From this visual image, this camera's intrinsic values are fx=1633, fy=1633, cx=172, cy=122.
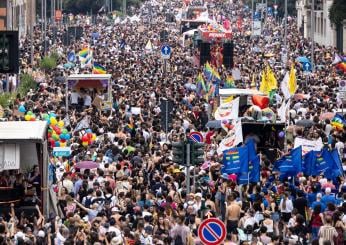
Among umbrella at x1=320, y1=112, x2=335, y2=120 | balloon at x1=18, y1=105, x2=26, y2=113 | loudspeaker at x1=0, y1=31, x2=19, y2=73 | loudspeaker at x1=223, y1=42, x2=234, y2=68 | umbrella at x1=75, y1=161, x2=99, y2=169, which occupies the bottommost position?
umbrella at x1=75, y1=161, x2=99, y2=169

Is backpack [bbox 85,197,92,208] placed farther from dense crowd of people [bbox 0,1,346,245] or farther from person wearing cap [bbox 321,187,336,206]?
person wearing cap [bbox 321,187,336,206]

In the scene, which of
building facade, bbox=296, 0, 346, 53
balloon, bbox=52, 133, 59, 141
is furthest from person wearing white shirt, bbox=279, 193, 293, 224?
building facade, bbox=296, 0, 346, 53

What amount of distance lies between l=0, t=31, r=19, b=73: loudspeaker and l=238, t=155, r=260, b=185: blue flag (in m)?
5.05

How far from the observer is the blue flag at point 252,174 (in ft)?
89.4

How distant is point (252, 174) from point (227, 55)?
37.5 meters

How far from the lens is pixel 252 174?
2731 cm

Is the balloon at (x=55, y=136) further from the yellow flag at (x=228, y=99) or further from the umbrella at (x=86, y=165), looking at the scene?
the umbrella at (x=86, y=165)

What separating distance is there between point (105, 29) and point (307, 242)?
9167 cm

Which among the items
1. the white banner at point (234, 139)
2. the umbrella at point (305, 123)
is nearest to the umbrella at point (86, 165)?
the white banner at point (234, 139)

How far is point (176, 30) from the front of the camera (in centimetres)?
11350

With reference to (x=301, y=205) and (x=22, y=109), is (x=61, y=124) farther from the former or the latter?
(x=301, y=205)

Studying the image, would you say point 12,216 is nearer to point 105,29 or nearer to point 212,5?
point 105,29

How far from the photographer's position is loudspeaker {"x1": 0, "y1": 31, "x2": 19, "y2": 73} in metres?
29.7

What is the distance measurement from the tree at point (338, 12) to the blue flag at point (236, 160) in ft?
175
